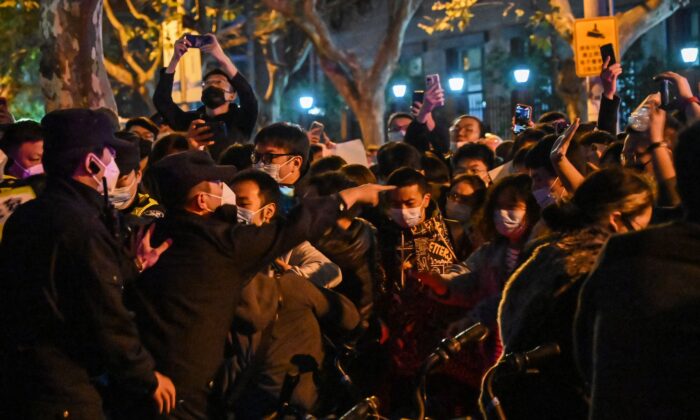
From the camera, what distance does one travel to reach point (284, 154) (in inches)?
324

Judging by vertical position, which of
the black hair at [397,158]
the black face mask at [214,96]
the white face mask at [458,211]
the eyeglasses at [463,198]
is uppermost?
the black face mask at [214,96]

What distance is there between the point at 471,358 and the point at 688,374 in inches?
140

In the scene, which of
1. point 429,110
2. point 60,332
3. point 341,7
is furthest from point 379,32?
point 60,332

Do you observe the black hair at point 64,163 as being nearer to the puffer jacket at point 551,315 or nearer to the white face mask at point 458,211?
the puffer jacket at point 551,315

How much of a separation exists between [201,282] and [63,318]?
65 centimetres

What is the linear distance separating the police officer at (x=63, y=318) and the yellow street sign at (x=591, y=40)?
10644mm

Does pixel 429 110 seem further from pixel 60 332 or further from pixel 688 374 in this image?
pixel 688 374

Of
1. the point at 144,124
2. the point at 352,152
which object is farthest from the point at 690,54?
the point at 144,124

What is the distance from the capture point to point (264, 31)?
3612cm

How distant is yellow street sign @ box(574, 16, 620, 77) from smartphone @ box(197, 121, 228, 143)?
21.8 ft

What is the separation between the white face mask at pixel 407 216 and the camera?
7.40 m

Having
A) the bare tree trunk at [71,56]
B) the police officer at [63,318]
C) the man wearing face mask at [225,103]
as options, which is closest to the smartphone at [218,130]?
the man wearing face mask at [225,103]

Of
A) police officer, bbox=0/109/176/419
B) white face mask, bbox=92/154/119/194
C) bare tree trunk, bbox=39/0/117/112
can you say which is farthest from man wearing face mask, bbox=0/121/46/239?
bare tree trunk, bbox=39/0/117/112

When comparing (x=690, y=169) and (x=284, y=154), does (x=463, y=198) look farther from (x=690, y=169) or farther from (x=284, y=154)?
(x=690, y=169)
